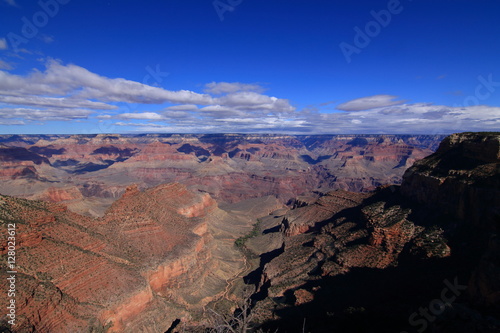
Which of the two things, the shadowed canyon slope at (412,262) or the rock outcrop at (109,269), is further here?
the rock outcrop at (109,269)

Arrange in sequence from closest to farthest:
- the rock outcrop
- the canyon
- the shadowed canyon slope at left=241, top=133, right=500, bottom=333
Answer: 1. the shadowed canyon slope at left=241, top=133, right=500, bottom=333
2. the canyon
3. the rock outcrop

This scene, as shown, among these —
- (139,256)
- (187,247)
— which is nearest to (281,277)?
(187,247)

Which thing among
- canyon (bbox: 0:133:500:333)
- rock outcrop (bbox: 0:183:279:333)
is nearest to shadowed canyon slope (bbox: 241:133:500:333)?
canyon (bbox: 0:133:500:333)

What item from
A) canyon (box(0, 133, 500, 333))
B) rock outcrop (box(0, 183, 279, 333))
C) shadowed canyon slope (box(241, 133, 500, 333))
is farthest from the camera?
rock outcrop (box(0, 183, 279, 333))

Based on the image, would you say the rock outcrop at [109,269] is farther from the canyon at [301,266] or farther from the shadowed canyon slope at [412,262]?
the shadowed canyon slope at [412,262]

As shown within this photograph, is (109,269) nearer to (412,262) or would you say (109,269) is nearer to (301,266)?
(301,266)

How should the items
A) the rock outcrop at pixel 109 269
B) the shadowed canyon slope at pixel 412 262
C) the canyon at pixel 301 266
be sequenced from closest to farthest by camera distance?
the shadowed canyon slope at pixel 412 262
the canyon at pixel 301 266
the rock outcrop at pixel 109 269

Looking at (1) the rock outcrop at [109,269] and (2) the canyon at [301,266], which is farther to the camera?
(1) the rock outcrop at [109,269]

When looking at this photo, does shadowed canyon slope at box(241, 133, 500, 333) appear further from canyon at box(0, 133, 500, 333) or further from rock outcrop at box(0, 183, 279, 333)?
rock outcrop at box(0, 183, 279, 333)

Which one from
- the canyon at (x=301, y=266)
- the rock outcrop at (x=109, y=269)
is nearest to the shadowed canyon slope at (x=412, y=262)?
the canyon at (x=301, y=266)

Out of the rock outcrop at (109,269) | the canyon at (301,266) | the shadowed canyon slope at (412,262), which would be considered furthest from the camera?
the rock outcrop at (109,269)

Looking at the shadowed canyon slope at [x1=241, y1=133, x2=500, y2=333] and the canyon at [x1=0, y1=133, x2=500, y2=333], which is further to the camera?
the canyon at [x1=0, y1=133, x2=500, y2=333]
